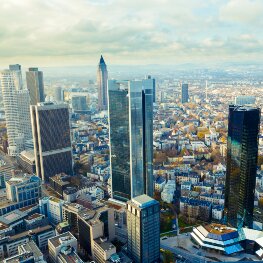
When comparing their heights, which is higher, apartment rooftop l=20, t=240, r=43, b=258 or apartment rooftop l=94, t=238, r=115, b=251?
apartment rooftop l=94, t=238, r=115, b=251

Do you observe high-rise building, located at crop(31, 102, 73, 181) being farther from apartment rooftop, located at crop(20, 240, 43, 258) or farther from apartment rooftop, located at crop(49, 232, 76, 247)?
apartment rooftop, located at crop(20, 240, 43, 258)

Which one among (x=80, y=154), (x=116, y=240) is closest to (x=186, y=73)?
(x=80, y=154)

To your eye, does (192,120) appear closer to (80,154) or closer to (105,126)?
(105,126)

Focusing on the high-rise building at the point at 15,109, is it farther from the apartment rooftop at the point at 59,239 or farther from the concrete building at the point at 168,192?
the apartment rooftop at the point at 59,239

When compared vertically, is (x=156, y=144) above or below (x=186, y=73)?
below

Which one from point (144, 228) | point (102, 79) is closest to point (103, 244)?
point (144, 228)

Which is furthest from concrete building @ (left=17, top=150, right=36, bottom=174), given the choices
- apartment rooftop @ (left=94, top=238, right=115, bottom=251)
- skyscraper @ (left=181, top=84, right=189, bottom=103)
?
skyscraper @ (left=181, top=84, right=189, bottom=103)

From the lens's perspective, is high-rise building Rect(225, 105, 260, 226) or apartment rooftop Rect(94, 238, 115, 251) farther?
high-rise building Rect(225, 105, 260, 226)
